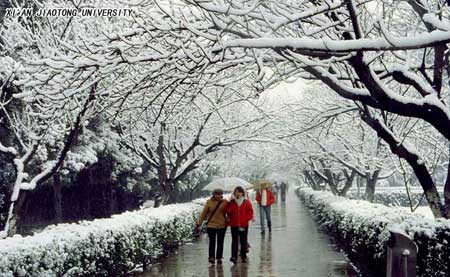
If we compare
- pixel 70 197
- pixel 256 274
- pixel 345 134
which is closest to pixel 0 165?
pixel 70 197

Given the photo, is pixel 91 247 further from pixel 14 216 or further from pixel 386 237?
pixel 14 216

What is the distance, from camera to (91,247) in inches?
389

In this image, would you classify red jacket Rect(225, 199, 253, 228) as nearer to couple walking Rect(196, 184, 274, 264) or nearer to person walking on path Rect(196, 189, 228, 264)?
couple walking Rect(196, 184, 274, 264)

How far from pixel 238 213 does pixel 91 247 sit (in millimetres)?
5452

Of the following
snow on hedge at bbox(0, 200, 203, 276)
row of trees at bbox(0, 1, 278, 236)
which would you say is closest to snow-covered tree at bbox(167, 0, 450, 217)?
row of trees at bbox(0, 1, 278, 236)

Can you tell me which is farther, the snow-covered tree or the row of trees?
the row of trees

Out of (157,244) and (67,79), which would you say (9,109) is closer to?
(157,244)

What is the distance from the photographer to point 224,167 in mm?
56156

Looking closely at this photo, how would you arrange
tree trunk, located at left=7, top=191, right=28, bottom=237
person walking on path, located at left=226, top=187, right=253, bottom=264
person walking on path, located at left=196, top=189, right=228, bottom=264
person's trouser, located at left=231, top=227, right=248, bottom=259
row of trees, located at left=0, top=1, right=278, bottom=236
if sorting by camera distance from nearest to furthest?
row of trees, located at left=0, top=1, right=278, bottom=236
tree trunk, located at left=7, top=191, right=28, bottom=237
person walking on path, located at left=196, top=189, right=228, bottom=264
person's trouser, located at left=231, top=227, right=248, bottom=259
person walking on path, located at left=226, top=187, right=253, bottom=264

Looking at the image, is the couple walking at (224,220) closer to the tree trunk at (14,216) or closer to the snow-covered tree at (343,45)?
the snow-covered tree at (343,45)

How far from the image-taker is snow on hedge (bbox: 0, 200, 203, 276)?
24.9 feet

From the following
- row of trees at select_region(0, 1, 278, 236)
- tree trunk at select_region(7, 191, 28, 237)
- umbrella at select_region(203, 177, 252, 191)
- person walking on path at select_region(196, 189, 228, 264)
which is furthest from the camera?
umbrella at select_region(203, 177, 252, 191)

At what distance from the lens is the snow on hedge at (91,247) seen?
759cm

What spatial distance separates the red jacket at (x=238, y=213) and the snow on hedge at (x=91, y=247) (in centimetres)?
182
